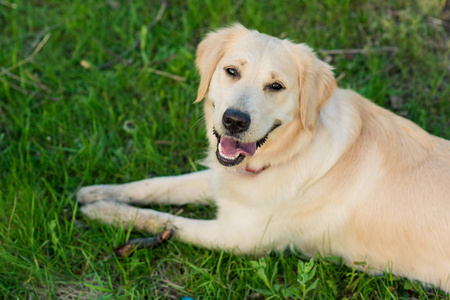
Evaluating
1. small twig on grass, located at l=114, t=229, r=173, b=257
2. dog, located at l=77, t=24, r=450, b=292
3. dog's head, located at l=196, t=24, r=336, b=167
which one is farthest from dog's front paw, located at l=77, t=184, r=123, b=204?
dog's head, located at l=196, t=24, r=336, b=167

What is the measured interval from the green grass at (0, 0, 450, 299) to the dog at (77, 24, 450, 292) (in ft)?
0.57

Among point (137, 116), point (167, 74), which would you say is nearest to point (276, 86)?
point (137, 116)

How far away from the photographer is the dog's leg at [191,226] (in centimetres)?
312

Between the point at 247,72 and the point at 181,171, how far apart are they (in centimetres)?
132

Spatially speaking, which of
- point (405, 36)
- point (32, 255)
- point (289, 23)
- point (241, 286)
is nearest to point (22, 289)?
point (32, 255)

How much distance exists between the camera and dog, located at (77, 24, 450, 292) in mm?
2766

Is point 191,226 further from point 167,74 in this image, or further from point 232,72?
point 167,74

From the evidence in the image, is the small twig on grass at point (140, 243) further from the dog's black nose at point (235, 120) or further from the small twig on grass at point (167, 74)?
the small twig on grass at point (167, 74)

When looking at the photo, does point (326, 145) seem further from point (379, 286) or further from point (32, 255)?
point (32, 255)

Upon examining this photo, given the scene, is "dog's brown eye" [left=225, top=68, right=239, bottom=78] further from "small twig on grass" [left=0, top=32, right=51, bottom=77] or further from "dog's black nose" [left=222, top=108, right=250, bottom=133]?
"small twig on grass" [left=0, top=32, right=51, bottom=77]

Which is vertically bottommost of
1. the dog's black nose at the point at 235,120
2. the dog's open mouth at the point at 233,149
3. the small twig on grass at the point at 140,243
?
the small twig on grass at the point at 140,243

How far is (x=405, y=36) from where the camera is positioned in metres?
4.69

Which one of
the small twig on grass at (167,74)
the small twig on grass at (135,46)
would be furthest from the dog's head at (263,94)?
the small twig on grass at (135,46)

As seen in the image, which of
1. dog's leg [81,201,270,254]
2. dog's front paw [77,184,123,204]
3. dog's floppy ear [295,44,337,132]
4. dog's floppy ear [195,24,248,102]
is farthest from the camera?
dog's front paw [77,184,123,204]
